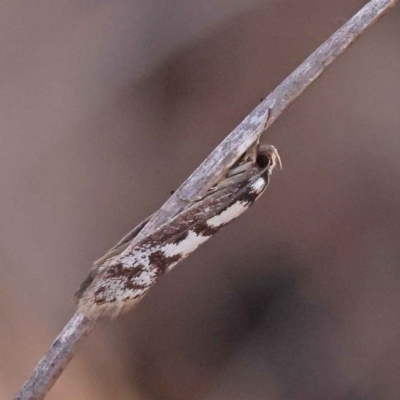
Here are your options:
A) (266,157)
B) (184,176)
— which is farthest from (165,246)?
(184,176)

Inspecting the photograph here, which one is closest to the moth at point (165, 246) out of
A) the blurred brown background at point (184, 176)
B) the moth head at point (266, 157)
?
the moth head at point (266, 157)

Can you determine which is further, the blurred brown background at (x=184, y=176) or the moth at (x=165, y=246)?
the blurred brown background at (x=184, y=176)

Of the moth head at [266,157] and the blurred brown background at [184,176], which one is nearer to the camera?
the moth head at [266,157]

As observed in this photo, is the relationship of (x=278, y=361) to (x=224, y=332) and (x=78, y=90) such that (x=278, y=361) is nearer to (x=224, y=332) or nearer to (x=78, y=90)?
(x=224, y=332)

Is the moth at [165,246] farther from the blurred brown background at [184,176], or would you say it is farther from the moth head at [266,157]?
the blurred brown background at [184,176]

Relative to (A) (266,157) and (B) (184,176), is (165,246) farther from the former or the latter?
(B) (184,176)

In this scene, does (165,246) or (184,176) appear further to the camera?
(184,176)

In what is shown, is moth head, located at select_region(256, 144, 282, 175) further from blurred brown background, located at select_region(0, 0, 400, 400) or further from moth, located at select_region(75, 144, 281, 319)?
blurred brown background, located at select_region(0, 0, 400, 400)

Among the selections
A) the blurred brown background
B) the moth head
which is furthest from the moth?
the blurred brown background
